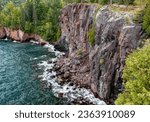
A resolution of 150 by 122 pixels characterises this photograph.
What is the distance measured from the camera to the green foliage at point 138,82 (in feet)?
92.7

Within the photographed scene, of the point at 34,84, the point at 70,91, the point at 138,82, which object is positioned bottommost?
the point at 34,84

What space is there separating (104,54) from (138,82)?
31.1 meters

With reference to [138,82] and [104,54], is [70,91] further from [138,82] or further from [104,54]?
[138,82]

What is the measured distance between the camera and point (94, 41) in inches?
2842

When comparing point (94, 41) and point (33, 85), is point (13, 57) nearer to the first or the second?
point (33, 85)

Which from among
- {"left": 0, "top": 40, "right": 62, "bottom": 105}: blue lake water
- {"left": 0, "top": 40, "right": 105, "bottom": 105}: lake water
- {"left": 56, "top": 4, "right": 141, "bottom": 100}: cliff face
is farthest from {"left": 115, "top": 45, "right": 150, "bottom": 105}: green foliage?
{"left": 0, "top": 40, "right": 62, "bottom": 105}: blue lake water

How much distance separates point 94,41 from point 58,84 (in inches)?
559

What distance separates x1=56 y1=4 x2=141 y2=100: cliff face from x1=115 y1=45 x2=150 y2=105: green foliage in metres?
19.0

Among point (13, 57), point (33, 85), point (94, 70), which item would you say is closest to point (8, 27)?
point (13, 57)

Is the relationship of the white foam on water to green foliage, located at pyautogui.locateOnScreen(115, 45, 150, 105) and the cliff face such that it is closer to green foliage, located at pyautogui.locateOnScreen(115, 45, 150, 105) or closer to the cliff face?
the cliff face

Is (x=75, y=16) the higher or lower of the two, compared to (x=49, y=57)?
higher

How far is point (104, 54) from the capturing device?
61094 mm

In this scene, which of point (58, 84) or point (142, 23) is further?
point (58, 84)

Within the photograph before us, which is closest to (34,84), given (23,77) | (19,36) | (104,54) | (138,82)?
(23,77)
